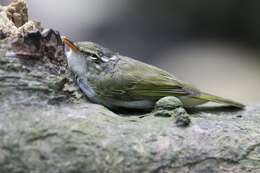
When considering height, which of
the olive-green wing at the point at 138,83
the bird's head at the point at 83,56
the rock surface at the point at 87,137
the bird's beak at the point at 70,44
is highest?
the bird's beak at the point at 70,44

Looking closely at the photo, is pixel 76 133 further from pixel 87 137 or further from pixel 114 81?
pixel 114 81

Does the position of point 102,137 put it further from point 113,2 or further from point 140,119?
point 113,2

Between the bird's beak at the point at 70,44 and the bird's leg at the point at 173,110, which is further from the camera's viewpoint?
the bird's beak at the point at 70,44

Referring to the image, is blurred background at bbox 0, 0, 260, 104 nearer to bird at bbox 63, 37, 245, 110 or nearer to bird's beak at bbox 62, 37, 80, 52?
bird at bbox 63, 37, 245, 110

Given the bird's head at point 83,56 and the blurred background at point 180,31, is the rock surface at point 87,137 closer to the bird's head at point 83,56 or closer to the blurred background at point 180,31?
the bird's head at point 83,56

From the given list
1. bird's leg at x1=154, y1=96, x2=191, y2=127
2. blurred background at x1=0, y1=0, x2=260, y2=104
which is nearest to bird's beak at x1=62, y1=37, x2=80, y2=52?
bird's leg at x1=154, y1=96, x2=191, y2=127

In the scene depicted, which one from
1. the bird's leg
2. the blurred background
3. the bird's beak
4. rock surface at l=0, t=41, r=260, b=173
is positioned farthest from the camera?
the blurred background

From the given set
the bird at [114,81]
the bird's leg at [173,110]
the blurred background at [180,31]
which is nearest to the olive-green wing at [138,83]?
the bird at [114,81]
